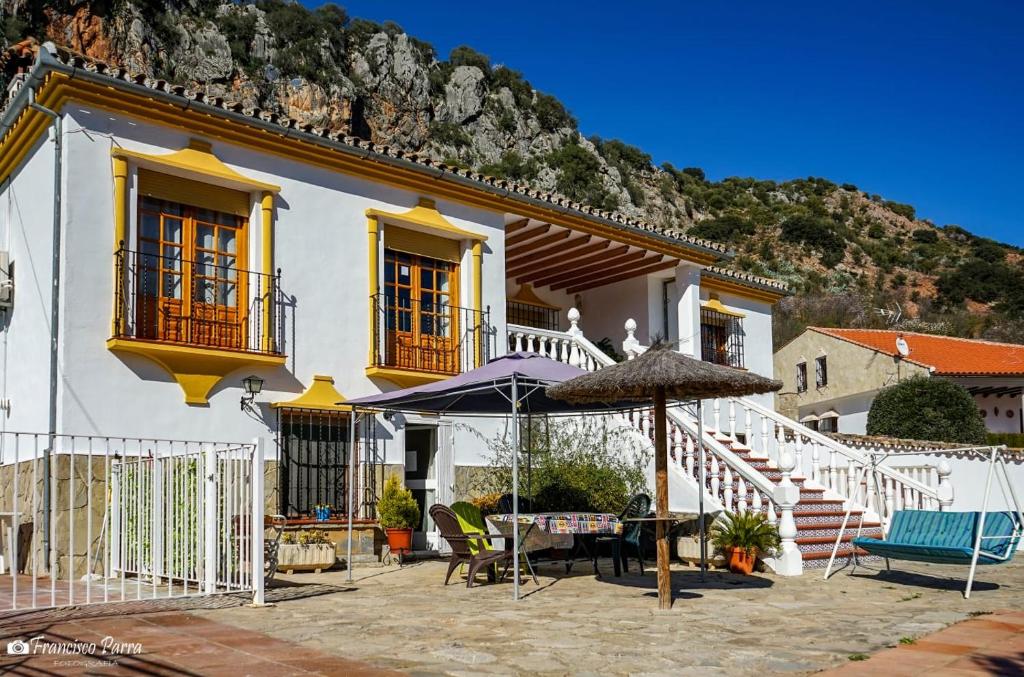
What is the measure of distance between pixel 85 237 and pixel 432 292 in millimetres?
5155

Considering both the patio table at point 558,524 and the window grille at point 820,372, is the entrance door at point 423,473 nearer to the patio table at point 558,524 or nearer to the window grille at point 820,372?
the patio table at point 558,524

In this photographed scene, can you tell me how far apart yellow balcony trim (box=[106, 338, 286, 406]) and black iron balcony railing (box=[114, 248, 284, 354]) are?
0.15 meters

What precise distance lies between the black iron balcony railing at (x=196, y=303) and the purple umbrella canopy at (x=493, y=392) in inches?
71.2

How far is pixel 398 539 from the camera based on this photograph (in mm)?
12164

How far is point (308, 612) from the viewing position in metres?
7.71

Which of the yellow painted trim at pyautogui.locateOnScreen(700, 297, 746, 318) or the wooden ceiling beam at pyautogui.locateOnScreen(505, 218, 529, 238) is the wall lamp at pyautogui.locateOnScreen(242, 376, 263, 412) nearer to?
the wooden ceiling beam at pyautogui.locateOnScreen(505, 218, 529, 238)

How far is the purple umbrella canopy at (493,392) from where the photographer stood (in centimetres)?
941

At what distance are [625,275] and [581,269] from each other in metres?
0.99

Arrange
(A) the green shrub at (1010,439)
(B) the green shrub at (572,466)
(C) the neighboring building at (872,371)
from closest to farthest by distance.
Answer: (B) the green shrub at (572,466), (A) the green shrub at (1010,439), (C) the neighboring building at (872,371)

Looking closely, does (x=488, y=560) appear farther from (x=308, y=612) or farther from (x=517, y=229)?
(x=517, y=229)

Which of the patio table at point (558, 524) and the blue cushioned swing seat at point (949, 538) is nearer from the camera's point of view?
the blue cushioned swing seat at point (949, 538)

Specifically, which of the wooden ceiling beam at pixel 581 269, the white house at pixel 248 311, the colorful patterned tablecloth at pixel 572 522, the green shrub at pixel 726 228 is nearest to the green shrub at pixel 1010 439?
the wooden ceiling beam at pixel 581 269

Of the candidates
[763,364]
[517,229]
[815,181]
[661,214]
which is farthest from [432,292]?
[815,181]

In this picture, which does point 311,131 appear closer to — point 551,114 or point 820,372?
point 820,372
